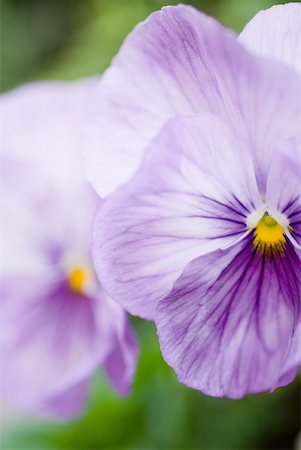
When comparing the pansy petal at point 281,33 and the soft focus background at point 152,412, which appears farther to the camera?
the soft focus background at point 152,412

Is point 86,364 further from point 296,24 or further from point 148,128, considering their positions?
point 296,24

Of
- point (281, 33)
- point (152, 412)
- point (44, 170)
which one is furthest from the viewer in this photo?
point (152, 412)

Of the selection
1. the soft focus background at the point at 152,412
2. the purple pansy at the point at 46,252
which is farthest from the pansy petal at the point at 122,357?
the soft focus background at the point at 152,412

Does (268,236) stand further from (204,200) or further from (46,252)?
(46,252)

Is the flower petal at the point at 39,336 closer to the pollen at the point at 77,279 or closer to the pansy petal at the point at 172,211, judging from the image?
the pollen at the point at 77,279

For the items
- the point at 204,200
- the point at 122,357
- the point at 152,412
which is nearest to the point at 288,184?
the point at 204,200

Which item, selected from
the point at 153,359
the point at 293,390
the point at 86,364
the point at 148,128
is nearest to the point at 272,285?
the point at 148,128

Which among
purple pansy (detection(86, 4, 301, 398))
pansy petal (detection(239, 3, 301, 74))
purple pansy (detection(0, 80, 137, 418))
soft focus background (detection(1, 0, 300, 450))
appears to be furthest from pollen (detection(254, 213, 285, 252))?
soft focus background (detection(1, 0, 300, 450))
